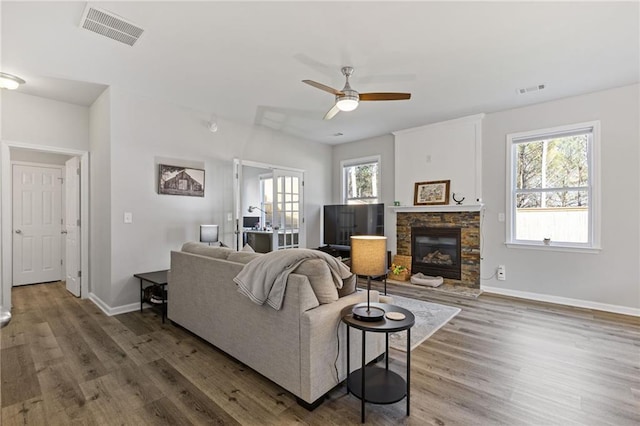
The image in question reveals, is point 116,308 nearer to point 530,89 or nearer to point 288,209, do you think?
point 288,209

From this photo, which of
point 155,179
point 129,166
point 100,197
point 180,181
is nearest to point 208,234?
point 180,181

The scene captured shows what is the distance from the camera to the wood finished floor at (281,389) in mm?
1849

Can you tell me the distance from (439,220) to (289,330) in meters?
3.99

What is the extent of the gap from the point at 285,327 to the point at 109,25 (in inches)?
108

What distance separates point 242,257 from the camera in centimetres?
254

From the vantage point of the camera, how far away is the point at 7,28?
251 cm

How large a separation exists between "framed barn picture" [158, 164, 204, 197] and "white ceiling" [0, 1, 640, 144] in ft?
3.05

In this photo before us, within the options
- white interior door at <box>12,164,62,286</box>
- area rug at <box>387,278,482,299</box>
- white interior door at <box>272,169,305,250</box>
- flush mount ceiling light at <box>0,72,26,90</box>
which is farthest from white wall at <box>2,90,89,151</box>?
area rug at <box>387,278,482,299</box>

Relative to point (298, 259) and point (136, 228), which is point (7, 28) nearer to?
point (136, 228)

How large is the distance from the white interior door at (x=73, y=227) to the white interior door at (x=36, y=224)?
90 cm

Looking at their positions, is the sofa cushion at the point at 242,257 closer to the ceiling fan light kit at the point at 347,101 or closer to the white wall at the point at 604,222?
the ceiling fan light kit at the point at 347,101

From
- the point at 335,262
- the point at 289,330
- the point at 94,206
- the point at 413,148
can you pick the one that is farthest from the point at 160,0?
the point at 413,148

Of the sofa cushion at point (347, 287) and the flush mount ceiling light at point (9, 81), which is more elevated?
the flush mount ceiling light at point (9, 81)

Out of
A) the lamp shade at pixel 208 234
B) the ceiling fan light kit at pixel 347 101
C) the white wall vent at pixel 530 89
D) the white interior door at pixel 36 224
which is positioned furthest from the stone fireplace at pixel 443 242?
the white interior door at pixel 36 224
